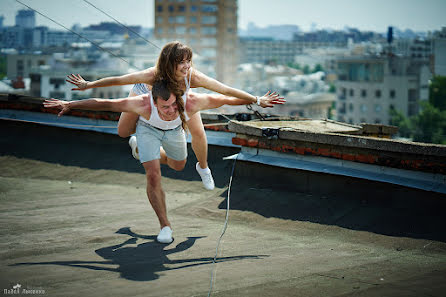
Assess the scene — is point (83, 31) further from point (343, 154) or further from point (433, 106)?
point (433, 106)

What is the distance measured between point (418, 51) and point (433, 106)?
416 inches

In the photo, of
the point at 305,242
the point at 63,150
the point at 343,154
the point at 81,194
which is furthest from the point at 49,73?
the point at 305,242

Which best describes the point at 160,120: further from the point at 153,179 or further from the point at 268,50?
the point at 268,50

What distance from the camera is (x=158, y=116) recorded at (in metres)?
5.51

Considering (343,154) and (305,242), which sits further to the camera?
(343,154)

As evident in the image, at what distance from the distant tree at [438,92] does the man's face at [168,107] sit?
6378cm

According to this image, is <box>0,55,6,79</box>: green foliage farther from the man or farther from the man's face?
the man's face

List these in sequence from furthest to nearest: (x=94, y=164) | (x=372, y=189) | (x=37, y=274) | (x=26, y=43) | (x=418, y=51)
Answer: (x=418, y=51)
(x=26, y=43)
(x=94, y=164)
(x=372, y=189)
(x=37, y=274)

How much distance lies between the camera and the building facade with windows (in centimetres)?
7219

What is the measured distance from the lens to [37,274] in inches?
175

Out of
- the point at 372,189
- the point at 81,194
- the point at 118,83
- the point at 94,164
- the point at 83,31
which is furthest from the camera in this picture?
the point at 83,31

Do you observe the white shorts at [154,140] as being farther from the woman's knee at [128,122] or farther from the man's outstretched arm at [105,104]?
the man's outstretched arm at [105,104]

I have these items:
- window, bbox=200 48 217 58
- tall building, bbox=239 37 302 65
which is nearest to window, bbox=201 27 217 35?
window, bbox=200 48 217 58

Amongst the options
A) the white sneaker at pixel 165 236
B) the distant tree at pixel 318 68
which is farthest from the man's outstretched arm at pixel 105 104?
the distant tree at pixel 318 68
